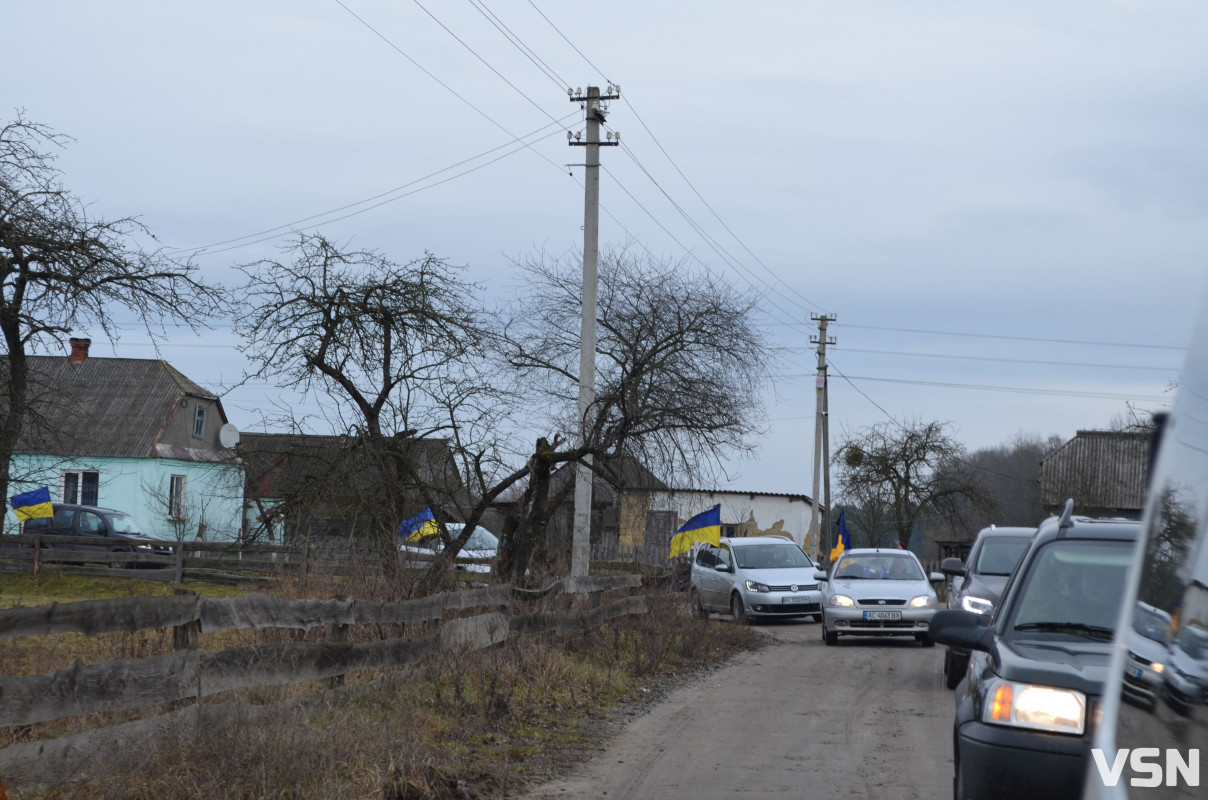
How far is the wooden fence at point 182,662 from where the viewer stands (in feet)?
18.6

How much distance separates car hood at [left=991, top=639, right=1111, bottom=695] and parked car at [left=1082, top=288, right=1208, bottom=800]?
2364 mm

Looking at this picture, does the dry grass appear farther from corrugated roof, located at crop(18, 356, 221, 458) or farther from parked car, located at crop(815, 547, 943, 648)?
corrugated roof, located at crop(18, 356, 221, 458)

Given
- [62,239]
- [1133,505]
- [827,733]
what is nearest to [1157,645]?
[827,733]

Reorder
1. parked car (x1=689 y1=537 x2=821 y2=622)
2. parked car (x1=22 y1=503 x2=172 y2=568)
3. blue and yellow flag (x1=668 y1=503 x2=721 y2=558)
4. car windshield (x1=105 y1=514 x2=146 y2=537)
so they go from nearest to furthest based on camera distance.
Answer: parked car (x1=689 y1=537 x2=821 y2=622)
blue and yellow flag (x1=668 y1=503 x2=721 y2=558)
parked car (x1=22 y1=503 x2=172 y2=568)
car windshield (x1=105 y1=514 x2=146 y2=537)

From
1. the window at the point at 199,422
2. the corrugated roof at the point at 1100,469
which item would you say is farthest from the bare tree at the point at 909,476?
the window at the point at 199,422

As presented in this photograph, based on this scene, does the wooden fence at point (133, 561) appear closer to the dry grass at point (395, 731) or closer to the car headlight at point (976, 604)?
the dry grass at point (395, 731)

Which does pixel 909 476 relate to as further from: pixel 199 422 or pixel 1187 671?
pixel 1187 671

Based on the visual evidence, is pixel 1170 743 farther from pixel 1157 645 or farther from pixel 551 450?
pixel 551 450

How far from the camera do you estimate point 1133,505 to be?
56.8 metres

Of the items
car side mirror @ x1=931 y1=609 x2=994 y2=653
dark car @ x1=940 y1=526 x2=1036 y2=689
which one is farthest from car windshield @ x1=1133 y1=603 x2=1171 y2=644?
dark car @ x1=940 y1=526 x2=1036 y2=689

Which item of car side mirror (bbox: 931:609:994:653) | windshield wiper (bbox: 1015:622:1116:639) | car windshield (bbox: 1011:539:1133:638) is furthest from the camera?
car windshield (bbox: 1011:539:1133:638)

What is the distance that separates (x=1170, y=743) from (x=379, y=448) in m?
13.8

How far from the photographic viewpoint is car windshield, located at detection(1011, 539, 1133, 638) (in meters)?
5.58

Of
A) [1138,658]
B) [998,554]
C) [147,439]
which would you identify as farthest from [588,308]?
[147,439]
